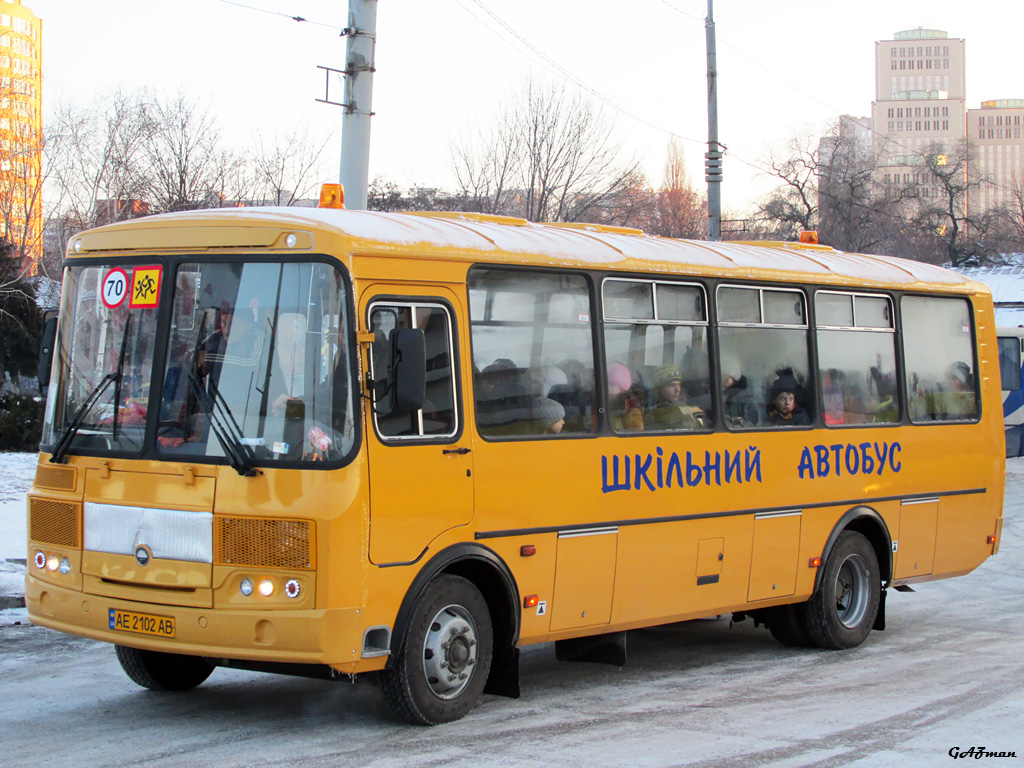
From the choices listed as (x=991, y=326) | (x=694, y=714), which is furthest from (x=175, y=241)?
(x=991, y=326)

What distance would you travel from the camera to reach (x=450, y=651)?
701cm

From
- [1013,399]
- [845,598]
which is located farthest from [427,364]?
[1013,399]

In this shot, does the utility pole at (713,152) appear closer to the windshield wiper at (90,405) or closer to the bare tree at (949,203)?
the windshield wiper at (90,405)

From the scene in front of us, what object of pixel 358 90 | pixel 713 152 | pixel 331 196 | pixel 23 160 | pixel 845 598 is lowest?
pixel 845 598

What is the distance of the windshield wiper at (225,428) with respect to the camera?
641 cm

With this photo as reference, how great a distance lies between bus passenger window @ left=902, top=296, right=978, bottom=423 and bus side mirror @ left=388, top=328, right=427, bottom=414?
5.96 metres

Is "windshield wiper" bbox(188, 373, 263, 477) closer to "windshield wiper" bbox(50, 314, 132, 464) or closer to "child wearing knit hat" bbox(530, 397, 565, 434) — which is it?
"windshield wiper" bbox(50, 314, 132, 464)

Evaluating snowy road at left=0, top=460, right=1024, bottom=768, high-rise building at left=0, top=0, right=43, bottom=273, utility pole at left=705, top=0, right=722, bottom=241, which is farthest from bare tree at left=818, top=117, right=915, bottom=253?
snowy road at left=0, top=460, right=1024, bottom=768

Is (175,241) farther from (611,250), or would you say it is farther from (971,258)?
(971,258)

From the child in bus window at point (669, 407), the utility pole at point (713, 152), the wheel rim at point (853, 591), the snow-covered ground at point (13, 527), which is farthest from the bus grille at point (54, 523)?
the utility pole at point (713, 152)

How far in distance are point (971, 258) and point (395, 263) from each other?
67924 millimetres

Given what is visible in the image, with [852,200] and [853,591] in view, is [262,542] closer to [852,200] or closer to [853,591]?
[853,591]

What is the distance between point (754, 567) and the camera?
30.4ft

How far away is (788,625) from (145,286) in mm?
5972
